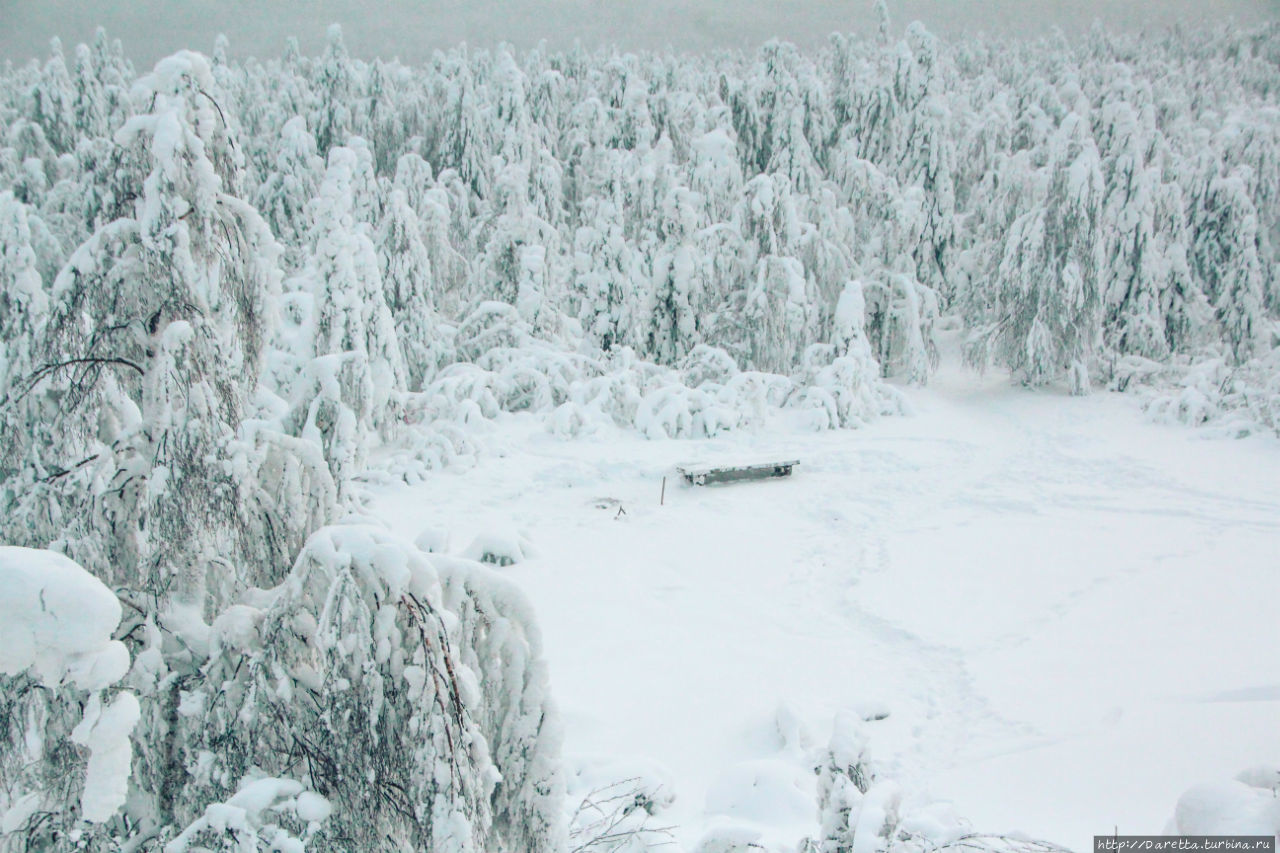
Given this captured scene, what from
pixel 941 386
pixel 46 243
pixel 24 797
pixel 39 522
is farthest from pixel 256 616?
pixel 941 386

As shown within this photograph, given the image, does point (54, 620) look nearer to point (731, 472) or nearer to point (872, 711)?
point (872, 711)

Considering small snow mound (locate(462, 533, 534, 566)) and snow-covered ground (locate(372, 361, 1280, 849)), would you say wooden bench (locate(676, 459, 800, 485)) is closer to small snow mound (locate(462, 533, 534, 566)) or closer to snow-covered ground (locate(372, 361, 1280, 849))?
snow-covered ground (locate(372, 361, 1280, 849))

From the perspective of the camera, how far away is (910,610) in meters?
7.80

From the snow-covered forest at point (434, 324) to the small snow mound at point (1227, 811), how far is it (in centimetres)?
140

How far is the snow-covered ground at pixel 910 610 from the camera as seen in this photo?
16.8 feet

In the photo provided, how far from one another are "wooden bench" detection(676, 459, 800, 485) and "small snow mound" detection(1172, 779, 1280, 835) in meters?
9.02

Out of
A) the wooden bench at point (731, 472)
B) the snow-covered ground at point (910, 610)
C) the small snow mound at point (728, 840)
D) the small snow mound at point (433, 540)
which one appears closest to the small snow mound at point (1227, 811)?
the small snow mound at point (728, 840)

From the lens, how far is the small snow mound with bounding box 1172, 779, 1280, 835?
2.00 metres

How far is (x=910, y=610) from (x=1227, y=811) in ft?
19.2

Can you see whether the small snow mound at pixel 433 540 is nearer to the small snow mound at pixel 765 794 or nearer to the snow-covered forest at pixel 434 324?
the snow-covered forest at pixel 434 324

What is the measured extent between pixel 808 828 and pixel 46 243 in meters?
16.8

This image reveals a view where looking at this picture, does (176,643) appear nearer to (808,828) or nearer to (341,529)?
(341,529)

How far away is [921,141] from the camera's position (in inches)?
801

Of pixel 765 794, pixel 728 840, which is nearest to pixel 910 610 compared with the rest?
pixel 765 794
